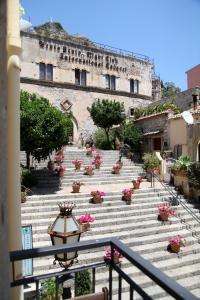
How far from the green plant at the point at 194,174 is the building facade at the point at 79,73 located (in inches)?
757

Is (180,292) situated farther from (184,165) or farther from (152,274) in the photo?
(184,165)

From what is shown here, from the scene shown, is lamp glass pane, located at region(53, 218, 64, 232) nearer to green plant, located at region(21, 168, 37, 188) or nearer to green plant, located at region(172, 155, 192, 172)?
green plant, located at region(21, 168, 37, 188)

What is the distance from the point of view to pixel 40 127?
47.8 ft

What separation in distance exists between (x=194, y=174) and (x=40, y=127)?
7251mm

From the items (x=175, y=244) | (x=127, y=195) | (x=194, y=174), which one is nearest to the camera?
(x=175, y=244)

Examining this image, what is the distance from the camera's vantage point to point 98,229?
1182 cm

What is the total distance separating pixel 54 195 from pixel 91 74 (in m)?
22.9

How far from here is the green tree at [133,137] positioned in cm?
2480

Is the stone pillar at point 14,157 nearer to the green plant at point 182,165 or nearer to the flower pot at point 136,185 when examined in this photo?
the flower pot at point 136,185

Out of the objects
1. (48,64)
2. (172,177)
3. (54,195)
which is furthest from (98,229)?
(48,64)

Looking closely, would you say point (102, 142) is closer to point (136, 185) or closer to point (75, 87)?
point (75, 87)

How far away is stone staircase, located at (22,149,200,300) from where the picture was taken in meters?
9.66

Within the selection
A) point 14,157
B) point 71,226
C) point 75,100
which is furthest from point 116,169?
point 75,100

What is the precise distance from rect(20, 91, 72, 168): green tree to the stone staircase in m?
2.60
